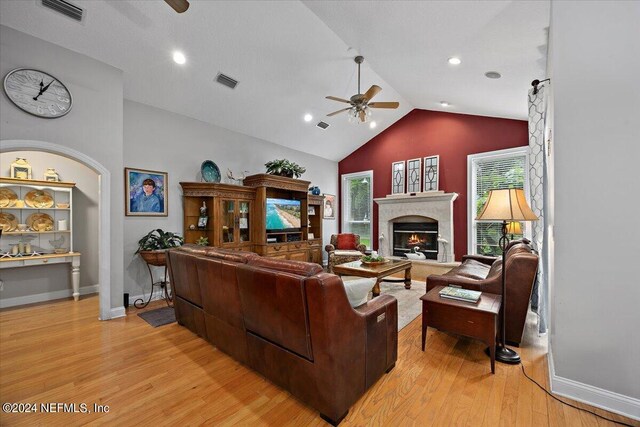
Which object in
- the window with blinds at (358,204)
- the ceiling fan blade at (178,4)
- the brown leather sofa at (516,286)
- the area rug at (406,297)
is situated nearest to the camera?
the ceiling fan blade at (178,4)

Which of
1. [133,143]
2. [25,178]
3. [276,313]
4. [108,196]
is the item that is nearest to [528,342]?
[276,313]

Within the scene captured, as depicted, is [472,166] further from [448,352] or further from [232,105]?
[232,105]

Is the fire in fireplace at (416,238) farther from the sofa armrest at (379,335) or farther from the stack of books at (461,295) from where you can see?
the sofa armrest at (379,335)

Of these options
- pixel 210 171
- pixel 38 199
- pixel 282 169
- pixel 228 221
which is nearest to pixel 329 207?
pixel 282 169

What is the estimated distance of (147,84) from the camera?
396 cm

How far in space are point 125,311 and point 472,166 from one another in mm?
6753

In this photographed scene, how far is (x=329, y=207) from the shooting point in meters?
7.74

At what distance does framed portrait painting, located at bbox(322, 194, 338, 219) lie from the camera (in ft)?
24.9

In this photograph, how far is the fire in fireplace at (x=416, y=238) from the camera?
621 centimetres

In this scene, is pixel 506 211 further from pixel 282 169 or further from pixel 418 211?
pixel 282 169

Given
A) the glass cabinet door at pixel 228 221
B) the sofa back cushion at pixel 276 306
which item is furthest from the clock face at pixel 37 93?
the sofa back cushion at pixel 276 306

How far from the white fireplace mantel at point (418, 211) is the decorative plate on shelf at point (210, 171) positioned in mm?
3884

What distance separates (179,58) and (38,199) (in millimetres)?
3218

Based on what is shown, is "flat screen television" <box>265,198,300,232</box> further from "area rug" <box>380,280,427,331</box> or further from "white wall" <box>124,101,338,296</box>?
"area rug" <box>380,280,427,331</box>
